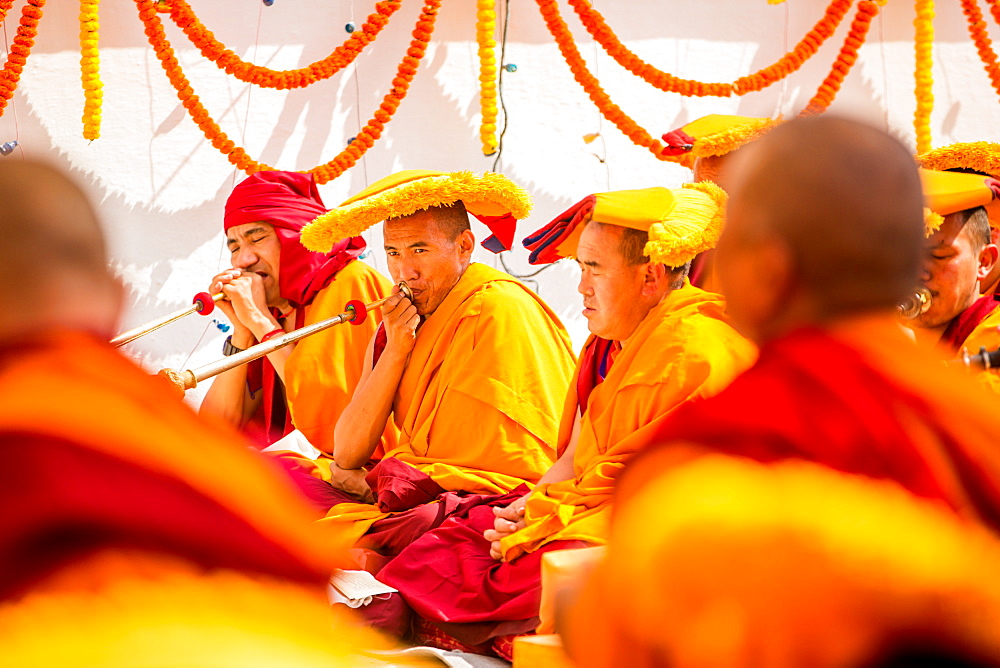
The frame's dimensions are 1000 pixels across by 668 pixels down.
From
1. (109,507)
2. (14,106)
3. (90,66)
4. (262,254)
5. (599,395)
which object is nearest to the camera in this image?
(109,507)

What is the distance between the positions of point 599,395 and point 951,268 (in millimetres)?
1294

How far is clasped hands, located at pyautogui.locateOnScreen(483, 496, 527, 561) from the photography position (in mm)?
3484

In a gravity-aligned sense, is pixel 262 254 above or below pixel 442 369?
above

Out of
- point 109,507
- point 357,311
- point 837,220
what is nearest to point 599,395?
point 357,311

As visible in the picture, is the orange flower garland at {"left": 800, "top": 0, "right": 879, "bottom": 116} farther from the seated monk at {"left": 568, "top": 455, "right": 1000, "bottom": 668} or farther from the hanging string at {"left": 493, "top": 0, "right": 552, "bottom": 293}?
the seated monk at {"left": 568, "top": 455, "right": 1000, "bottom": 668}

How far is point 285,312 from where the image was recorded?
5.22 m

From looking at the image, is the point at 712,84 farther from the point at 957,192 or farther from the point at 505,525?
the point at 505,525

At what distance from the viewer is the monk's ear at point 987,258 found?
12.3 feet

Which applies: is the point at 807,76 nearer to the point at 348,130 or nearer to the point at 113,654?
the point at 348,130

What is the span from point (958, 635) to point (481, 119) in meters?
6.06

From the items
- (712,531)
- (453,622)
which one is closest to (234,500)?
(712,531)

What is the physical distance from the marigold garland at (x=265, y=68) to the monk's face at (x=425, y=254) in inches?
91.3

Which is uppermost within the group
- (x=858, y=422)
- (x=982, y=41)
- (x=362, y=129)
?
(x=858, y=422)

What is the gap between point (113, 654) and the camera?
1158 millimetres
